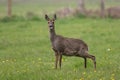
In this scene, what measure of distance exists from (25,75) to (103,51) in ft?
22.1

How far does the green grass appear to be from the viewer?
504 inches

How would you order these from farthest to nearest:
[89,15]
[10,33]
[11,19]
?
[89,15], [11,19], [10,33]

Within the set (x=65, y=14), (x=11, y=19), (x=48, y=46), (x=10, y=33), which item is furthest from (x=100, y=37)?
(x=65, y=14)

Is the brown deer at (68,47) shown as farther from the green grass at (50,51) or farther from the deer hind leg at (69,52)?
the green grass at (50,51)

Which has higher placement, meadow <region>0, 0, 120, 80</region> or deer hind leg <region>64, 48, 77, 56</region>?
deer hind leg <region>64, 48, 77, 56</region>

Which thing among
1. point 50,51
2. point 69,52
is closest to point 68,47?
point 69,52

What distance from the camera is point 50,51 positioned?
1959cm

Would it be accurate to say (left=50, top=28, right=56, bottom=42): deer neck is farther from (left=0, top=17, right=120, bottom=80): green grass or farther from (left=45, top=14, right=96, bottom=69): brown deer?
(left=0, top=17, right=120, bottom=80): green grass

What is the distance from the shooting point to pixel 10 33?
26.1 meters

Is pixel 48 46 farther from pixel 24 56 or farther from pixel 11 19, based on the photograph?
pixel 11 19

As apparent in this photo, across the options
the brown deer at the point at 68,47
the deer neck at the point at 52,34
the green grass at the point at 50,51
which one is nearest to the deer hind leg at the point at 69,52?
Answer: the brown deer at the point at 68,47

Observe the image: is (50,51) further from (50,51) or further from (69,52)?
(69,52)

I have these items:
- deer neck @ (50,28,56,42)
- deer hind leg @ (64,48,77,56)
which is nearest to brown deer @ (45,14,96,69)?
deer hind leg @ (64,48,77,56)

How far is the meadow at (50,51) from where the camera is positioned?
12838 millimetres
